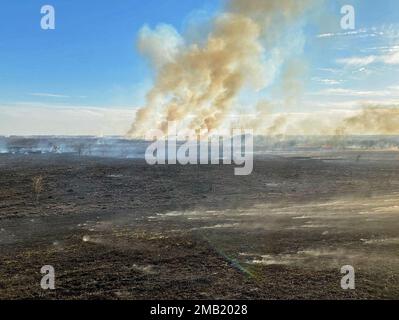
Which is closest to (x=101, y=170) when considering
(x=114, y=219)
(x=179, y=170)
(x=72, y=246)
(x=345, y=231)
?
(x=179, y=170)

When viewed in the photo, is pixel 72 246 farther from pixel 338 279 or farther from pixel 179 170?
pixel 179 170

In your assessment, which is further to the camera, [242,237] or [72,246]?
[242,237]

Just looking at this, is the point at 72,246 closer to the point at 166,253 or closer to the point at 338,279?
the point at 166,253
